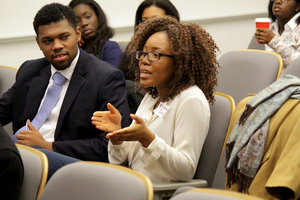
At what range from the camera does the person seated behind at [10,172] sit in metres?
1.44

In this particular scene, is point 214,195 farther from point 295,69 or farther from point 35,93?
point 35,93

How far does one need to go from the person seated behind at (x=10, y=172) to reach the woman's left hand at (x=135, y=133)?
15.0 inches

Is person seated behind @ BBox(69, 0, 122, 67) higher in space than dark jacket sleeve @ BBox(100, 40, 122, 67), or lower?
higher

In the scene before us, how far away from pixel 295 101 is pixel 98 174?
2.88ft

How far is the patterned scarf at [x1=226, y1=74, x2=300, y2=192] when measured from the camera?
178cm

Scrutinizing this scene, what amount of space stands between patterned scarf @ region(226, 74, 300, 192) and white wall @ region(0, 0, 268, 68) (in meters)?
2.92

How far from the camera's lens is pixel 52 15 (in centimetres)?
241

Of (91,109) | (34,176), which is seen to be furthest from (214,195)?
(91,109)

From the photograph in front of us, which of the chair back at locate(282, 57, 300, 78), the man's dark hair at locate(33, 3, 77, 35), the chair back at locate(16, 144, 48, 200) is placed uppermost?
the man's dark hair at locate(33, 3, 77, 35)

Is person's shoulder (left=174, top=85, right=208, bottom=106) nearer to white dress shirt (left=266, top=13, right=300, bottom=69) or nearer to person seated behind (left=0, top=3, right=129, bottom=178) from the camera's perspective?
person seated behind (left=0, top=3, right=129, bottom=178)

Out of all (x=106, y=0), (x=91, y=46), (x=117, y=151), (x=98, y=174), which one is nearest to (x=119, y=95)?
(x=117, y=151)

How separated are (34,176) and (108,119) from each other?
1.55 feet

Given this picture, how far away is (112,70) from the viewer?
7.77ft

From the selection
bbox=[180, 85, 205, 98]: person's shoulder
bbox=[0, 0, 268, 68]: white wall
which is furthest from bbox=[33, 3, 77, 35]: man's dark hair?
bbox=[0, 0, 268, 68]: white wall
